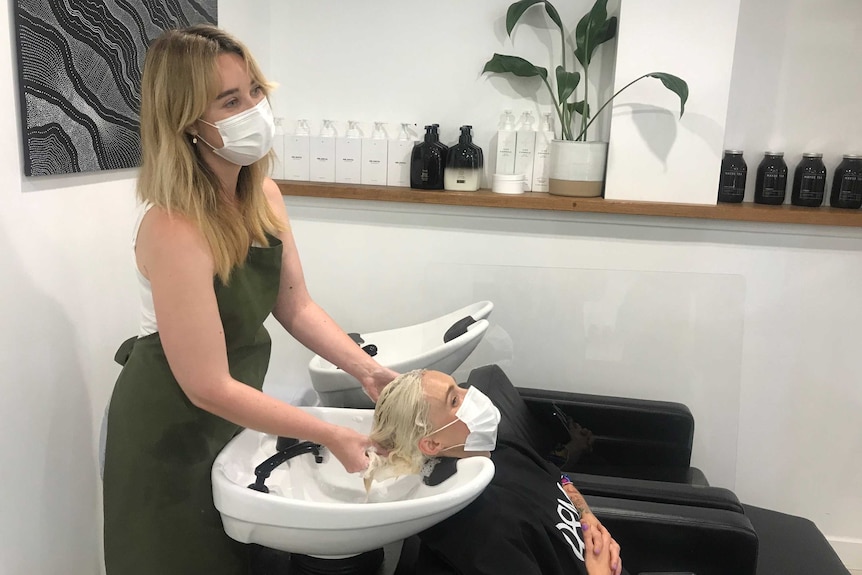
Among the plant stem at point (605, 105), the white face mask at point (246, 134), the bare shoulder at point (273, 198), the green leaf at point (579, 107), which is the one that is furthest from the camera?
the green leaf at point (579, 107)

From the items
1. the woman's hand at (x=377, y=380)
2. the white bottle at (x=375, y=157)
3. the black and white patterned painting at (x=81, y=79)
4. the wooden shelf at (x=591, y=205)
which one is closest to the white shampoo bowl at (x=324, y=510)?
the woman's hand at (x=377, y=380)

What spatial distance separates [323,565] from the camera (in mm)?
1365

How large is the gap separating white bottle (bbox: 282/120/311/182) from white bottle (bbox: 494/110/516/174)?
0.69m

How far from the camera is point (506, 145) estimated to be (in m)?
2.43

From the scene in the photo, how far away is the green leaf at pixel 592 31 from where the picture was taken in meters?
2.23

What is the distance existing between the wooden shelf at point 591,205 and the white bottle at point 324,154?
97 mm

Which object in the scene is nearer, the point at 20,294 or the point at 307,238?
the point at 20,294

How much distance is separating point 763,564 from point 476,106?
169 cm

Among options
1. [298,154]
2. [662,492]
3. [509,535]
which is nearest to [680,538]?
[662,492]

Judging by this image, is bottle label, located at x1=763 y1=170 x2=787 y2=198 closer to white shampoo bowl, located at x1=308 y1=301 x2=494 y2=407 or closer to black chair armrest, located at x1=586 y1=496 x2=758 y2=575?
white shampoo bowl, located at x1=308 y1=301 x2=494 y2=407

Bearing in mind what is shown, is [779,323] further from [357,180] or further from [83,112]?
[83,112]

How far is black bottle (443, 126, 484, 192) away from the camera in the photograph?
2379 millimetres

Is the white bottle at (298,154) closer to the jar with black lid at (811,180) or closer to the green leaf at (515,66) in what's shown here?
the green leaf at (515,66)

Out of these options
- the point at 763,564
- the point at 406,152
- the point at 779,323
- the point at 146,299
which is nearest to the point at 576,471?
the point at 763,564
